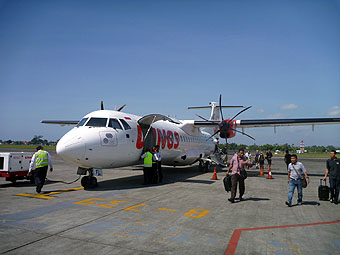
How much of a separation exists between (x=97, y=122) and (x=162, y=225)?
20.7 ft

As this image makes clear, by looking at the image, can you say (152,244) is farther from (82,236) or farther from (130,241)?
(82,236)

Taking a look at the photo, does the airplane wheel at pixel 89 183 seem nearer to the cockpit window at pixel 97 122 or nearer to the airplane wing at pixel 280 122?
the cockpit window at pixel 97 122

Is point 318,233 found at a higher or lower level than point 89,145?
lower

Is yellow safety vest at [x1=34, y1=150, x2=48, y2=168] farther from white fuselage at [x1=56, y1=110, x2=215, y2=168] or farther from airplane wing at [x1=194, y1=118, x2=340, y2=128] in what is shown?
airplane wing at [x1=194, y1=118, x2=340, y2=128]

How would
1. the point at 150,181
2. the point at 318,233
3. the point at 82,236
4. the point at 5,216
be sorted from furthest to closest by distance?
1. the point at 150,181
2. the point at 5,216
3. the point at 318,233
4. the point at 82,236

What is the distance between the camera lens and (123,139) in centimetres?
1123

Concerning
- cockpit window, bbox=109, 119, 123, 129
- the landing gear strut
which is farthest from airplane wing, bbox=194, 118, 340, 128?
the landing gear strut

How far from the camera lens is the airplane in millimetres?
9680

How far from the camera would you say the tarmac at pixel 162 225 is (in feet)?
14.5

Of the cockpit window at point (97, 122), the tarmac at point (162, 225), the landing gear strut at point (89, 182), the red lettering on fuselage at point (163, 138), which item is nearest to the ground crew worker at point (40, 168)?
the tarmac at point (162, 225)

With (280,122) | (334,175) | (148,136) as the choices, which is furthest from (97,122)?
(280,122)

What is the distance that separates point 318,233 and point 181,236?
2.83 metres

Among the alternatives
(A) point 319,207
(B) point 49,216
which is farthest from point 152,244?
(A) point 319,207

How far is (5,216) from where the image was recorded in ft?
20.3
